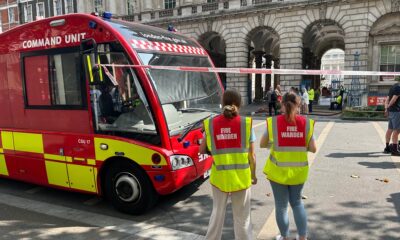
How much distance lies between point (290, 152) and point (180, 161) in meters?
1.57

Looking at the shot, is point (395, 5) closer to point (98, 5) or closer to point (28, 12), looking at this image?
point (98, 5)

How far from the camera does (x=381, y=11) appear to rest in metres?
21.3

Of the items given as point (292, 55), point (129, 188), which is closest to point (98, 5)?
point (292, 55)

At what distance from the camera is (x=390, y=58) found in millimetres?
21812

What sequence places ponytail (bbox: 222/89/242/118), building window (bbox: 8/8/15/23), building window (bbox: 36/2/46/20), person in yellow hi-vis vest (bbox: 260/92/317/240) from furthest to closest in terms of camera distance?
building window (bbox: 8/8/15/23)
building window (bbox: 36/2/46/20)
person in yellow hi-vis vest (bbox: 260/92/317/240)
ponytail (bbox: 222/89/242/118)

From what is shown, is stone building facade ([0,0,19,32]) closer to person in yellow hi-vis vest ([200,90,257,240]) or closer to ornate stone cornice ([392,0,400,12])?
ornate stone cornice ([392,0,400,12])

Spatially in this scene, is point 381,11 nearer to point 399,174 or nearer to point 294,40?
point 294,40

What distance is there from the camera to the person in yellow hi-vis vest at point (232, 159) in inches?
132

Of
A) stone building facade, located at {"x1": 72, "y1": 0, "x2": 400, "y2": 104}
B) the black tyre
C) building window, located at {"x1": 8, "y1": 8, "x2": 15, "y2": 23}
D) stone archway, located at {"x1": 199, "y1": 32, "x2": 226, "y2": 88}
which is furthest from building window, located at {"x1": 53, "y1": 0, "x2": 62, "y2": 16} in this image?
the black tyre

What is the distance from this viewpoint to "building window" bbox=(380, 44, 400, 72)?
71.0 feet

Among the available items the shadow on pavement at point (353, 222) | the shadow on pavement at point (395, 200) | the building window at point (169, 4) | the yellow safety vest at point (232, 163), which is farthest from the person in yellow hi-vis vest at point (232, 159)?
the building window at point (169, 4)

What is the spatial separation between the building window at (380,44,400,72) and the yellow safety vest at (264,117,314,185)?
21.8 meters

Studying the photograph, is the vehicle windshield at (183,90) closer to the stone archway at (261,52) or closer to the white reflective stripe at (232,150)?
the white reflective stripe at (232,150)

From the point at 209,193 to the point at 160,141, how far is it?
1.60 metres
